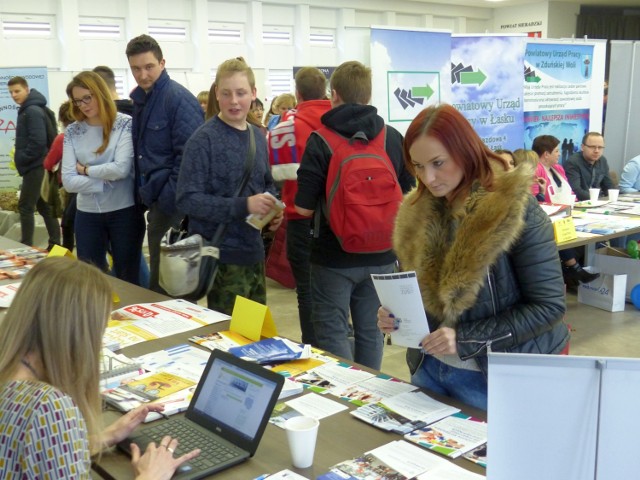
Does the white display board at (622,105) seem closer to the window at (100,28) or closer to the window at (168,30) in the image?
the window at (168,30)

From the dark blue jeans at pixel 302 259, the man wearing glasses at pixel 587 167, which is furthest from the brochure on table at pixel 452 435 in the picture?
the man wearing glasses at pixel 587 167

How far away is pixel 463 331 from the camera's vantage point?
157 cm

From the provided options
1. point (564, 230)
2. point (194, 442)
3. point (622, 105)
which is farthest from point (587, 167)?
point (194, 442)

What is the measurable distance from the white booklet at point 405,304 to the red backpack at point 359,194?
2.73 ft

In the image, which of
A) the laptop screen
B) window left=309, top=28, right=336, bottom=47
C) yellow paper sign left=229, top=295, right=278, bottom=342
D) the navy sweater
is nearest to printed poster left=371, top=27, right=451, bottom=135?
the navy sweater

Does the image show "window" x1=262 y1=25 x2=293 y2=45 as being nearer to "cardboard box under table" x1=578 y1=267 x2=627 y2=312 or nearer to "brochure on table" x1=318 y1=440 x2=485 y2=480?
"cardboard box under table" x1=578 y1=267 x2=627 y2=312

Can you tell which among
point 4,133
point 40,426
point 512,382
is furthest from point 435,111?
point 4,133

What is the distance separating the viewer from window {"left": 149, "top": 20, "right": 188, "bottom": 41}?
28.3ft

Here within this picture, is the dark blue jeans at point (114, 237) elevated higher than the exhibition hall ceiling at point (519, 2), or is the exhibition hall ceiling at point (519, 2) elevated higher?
the exhibition hall ceiling at point (519, 2)

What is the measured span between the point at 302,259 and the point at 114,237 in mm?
900

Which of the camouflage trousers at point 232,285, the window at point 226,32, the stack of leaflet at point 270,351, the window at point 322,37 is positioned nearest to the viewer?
the stack of leaflet at point 270,351

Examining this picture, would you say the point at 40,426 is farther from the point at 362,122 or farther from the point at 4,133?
the point at 4,133

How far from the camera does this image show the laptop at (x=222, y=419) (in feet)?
4.28

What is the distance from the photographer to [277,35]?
9828 millimetres
